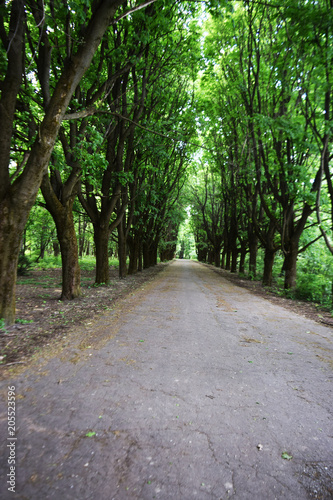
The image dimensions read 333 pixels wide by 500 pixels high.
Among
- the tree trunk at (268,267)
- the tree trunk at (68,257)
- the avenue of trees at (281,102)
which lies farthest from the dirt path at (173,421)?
the tree trunk at (268,267)

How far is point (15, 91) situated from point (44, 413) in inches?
219

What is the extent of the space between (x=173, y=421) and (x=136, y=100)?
34.5 feet

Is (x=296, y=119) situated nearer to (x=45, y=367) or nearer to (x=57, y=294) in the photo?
(x=45, y=367)

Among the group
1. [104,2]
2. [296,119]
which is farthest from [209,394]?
[296,119]

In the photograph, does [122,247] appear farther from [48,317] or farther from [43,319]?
[43,319]

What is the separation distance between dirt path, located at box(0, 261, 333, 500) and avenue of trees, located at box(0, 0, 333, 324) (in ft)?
9.17

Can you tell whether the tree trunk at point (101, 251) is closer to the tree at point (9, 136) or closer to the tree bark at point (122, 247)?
the tree bark at point (122, 247)

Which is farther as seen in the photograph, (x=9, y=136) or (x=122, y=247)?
(x=122, y=247)

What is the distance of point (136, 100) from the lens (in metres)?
9.47

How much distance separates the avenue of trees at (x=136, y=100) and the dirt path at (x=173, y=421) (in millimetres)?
2796

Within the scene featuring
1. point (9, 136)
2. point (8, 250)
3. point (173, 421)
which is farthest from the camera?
point (9, 136)

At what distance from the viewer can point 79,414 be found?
231 cm

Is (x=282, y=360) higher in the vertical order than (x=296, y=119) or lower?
lower

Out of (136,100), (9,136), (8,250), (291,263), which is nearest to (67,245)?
(8,250)
